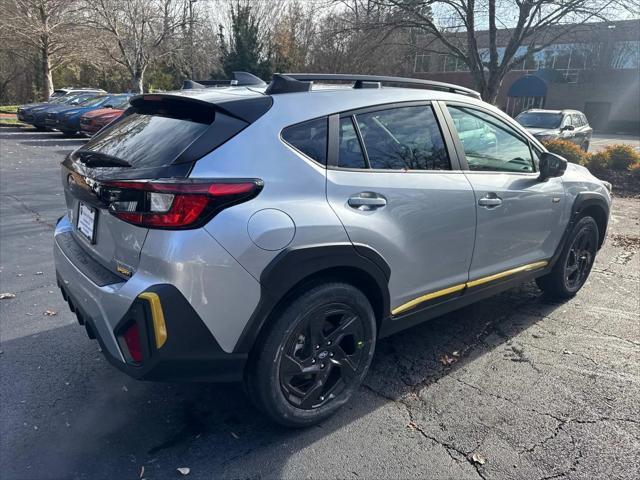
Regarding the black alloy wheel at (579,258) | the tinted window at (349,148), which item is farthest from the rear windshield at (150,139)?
the black alloy wheel at (579,258)

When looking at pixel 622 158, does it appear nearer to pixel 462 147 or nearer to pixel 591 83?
pixel 462 147

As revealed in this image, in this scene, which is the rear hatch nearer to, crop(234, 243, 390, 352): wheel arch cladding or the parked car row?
crop(234, 243, 390, 352): wheel arch cladding

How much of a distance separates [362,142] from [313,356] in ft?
3.97

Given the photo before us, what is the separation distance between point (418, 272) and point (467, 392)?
0.84m

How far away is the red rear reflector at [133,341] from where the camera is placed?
2.18 metres

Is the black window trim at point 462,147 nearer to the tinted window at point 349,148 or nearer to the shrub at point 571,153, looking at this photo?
the tinted window at point 349,148

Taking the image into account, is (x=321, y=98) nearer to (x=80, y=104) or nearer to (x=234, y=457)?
(x=234, y=457)

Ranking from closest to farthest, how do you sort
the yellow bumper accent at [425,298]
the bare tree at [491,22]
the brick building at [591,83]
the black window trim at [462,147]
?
the yellow bumper accent at [425,298] < the black window trim at [462,147] < the bare tree at [491,22] < the brick building at [591,83]

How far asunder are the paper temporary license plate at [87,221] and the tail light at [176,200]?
40 cm

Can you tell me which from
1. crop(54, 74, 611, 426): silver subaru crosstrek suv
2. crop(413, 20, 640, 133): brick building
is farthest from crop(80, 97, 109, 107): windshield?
crop(413, 20, 640, 133): brick building

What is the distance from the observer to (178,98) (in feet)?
8.34

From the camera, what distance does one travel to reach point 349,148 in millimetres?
2666

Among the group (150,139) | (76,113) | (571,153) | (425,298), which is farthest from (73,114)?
(425,298)

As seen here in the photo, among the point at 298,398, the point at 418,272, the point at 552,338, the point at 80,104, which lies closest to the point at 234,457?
the point at 298,398
